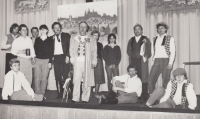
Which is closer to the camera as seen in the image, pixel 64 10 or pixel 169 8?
pixel 169 8

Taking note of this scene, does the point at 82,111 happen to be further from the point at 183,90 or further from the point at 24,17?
the point at 24,17

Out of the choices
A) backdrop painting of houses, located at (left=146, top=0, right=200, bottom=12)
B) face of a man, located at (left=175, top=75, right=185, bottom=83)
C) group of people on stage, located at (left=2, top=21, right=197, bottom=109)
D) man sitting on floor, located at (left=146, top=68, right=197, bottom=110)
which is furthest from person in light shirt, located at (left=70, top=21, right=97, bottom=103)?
backdrop painting of houses, located at (left=146, top=0, right=200, bottom=12)

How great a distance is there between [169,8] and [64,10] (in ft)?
8.45

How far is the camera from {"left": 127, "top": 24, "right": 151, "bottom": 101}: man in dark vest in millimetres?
4398

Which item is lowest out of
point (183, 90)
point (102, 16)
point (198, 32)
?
point (183, 90)

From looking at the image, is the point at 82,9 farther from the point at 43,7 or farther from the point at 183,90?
the point at 183,90

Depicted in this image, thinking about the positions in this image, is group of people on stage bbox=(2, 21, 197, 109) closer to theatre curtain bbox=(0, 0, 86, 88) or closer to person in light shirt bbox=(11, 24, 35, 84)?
person in light shirt bbox=(11, 24, 35, 84)

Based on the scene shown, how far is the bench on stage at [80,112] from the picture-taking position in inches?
109

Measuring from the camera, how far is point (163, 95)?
3521 mm

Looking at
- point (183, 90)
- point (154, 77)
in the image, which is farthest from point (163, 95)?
point (154, 77)

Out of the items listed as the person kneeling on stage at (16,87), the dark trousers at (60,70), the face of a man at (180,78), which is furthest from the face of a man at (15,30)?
the face of a man at (180,78)

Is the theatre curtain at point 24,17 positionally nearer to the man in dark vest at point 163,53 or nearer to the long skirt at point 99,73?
the long skirt at point 99,73

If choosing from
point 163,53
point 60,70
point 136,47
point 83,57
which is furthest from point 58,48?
point 163,53

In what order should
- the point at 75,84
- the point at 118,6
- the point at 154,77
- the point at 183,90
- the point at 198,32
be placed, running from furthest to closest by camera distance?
the point at 118,6, the point at 198,32, the point at 154,77, the point at 75,84, the point at 183,90
